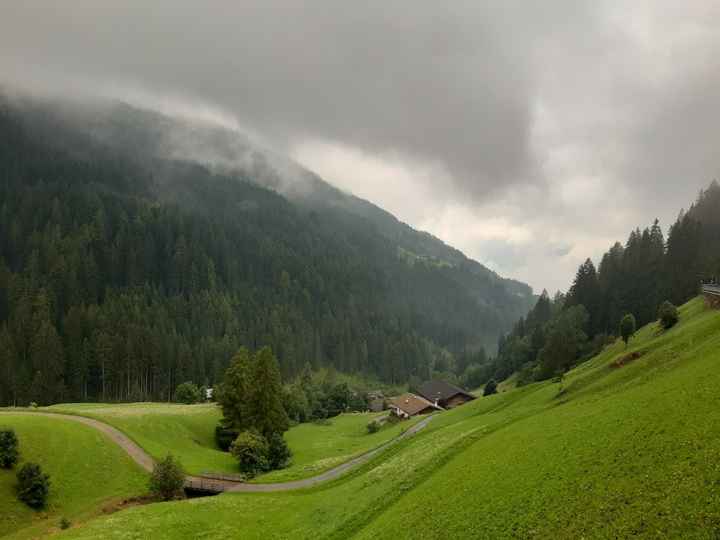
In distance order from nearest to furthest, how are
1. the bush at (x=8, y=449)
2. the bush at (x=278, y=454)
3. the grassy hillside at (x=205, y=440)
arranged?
1. the bush at (x=8, y=449)
2. the grassy hillside at (x=205, y=440)
3. the bush at (x=278, y=454)

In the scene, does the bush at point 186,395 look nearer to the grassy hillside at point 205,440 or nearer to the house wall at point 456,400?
the grassy hillside at point 205,440

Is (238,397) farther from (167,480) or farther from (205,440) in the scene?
(167,480)

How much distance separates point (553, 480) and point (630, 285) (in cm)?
10784

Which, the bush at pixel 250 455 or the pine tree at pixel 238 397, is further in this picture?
the pine tree at pixel 238 397

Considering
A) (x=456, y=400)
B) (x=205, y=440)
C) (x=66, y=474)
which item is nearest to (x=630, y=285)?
(x=456, y=400)

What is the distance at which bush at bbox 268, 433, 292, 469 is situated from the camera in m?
60.8

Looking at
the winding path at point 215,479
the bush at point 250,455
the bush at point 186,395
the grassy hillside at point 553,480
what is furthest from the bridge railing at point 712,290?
the bush at point 186,395

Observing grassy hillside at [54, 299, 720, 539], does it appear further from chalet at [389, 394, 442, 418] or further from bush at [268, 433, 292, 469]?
chalet at [389, 394, 442, 418]

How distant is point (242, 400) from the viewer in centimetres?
7300

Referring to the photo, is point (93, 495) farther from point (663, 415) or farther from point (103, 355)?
point (103, 355)

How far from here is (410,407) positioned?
109 m

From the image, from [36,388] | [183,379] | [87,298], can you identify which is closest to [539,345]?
[183,379]

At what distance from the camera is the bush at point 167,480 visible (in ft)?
155

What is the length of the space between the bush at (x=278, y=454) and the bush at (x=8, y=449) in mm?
28864
